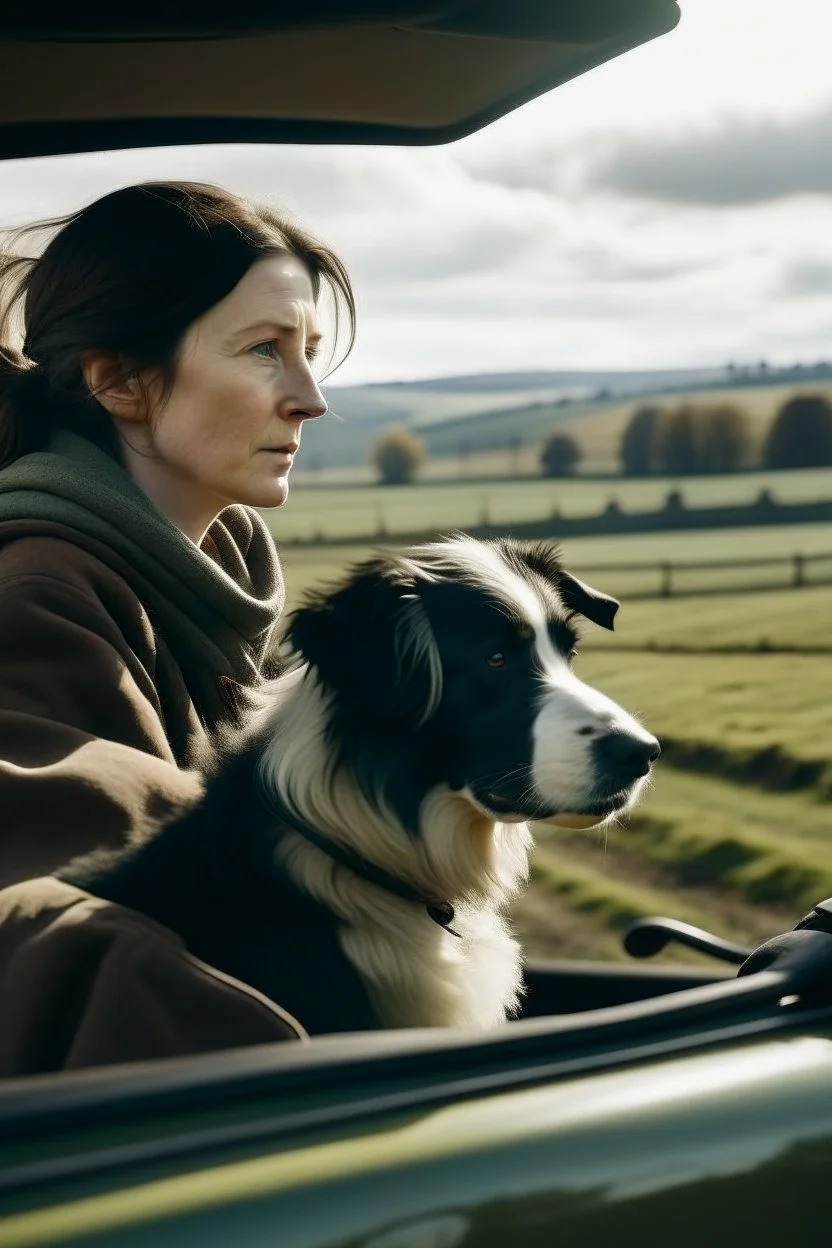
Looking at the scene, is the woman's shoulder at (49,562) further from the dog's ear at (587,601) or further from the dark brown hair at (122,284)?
the dog's ear at (587,601)

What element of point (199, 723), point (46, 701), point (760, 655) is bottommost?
point (760, 655)

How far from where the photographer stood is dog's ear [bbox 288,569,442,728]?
6.18 feet

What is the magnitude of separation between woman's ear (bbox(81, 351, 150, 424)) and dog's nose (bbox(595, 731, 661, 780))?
84 cm

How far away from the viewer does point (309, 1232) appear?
1.03m

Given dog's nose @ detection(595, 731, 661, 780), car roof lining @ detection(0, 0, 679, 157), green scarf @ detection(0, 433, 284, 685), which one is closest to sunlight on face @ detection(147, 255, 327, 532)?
green scarf @ detection(0, 433, 284, 685)

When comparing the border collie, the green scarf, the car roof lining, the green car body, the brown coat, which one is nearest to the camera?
the green car body

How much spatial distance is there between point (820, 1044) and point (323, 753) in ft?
2.47

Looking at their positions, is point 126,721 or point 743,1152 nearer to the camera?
point 743,1152

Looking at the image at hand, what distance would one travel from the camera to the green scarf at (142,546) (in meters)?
2.00

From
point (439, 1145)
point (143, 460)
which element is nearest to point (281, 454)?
point (143, 460)

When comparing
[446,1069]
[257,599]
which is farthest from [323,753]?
[446,1069]

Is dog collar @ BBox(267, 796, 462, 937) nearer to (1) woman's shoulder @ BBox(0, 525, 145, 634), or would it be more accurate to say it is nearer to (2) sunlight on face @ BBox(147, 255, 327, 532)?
(1) woman's shoulder @ BBox(0, 525, 145, 634)

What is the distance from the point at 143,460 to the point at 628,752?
85 centimetres

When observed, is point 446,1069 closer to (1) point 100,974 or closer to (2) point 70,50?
(1) point 100,974
